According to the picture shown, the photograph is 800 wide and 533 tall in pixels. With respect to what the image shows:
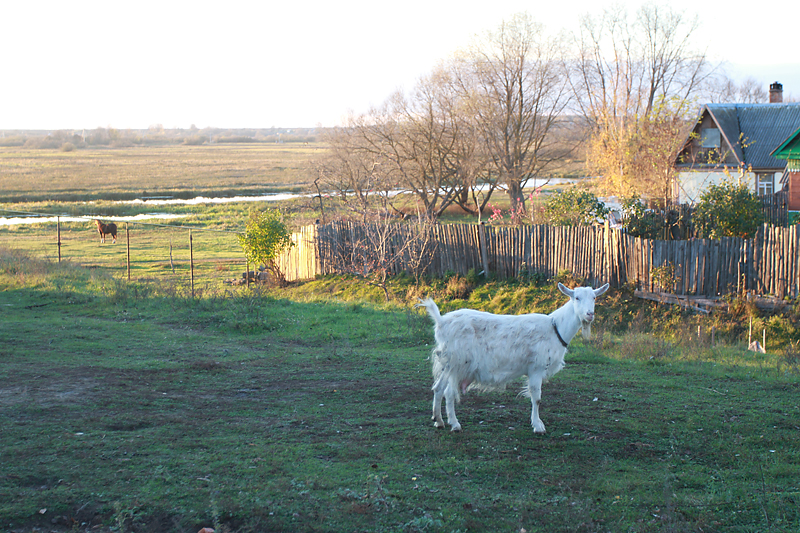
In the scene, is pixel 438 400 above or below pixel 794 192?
below

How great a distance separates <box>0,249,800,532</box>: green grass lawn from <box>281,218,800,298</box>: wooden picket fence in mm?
3957

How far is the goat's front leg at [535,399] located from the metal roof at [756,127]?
3086cm

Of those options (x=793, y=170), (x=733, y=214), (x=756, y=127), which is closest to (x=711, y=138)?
(x=756, y=127)

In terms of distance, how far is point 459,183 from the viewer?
119ft

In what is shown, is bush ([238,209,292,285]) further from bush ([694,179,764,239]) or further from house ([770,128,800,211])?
house ([770,128,800,211])

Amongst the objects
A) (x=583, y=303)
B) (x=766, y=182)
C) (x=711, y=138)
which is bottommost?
(x=583, y=303)

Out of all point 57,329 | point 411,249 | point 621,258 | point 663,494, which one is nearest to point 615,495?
Result: point 663,494

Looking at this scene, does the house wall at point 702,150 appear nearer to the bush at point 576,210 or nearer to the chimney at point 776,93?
the chimney at point 776,93

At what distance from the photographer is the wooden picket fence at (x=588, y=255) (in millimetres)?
14188

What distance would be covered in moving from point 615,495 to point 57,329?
10550 mm

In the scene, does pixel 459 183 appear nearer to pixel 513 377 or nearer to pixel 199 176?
pixel 513 377

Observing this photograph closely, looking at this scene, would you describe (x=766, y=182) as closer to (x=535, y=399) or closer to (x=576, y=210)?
(x=576, y=210)

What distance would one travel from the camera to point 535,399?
6746 mm

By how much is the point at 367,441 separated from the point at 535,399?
6.25 ft
